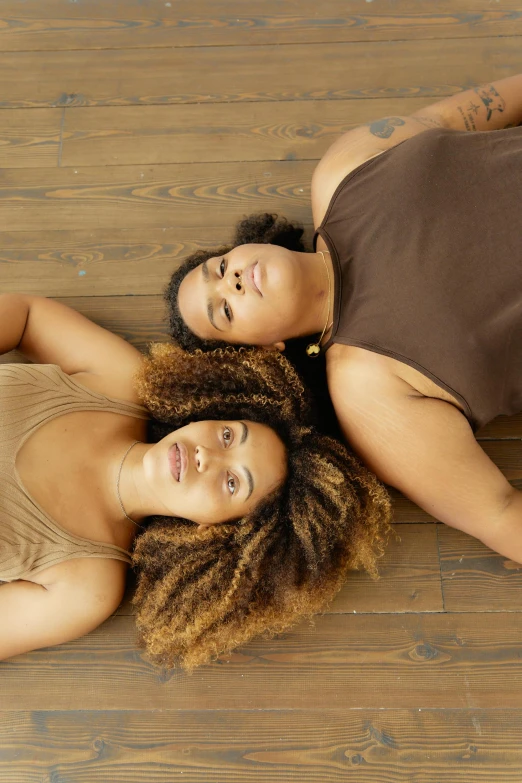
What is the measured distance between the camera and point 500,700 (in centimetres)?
189

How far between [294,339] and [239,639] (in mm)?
955

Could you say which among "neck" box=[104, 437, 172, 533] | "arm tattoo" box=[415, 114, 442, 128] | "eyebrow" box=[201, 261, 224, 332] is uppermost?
"arm tattoo" box=[415, 114, 442, 128]

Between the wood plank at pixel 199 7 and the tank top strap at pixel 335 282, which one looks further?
the wood plank at pixel 199 7

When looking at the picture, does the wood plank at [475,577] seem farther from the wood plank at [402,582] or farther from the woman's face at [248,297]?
the woman's face at [248,297]

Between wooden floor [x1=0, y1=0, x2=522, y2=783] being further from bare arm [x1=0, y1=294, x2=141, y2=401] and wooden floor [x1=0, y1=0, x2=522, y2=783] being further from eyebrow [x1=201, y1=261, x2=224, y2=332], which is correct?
eyebrow [x1=201, y1=261, x2=224, y2=332]

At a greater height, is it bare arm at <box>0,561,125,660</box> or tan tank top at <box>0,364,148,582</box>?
tan tank top at <box>0,364,148,582</box>

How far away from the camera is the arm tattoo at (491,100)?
82.0 inches

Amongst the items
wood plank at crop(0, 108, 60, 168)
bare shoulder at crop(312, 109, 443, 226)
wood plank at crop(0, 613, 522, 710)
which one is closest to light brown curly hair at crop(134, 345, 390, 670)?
wood plank at crop(0, 613, 522, 710)

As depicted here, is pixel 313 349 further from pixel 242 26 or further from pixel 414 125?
pixel 242 26

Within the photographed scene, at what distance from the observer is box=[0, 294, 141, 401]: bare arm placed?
197cm

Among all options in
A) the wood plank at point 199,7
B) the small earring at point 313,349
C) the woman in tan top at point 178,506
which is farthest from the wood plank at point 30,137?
the small earring at point 313,349

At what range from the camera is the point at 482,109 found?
6.82 feet

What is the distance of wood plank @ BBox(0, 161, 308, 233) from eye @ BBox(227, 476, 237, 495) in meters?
1.08

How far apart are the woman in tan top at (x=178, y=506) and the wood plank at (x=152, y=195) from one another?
23.8 inches
